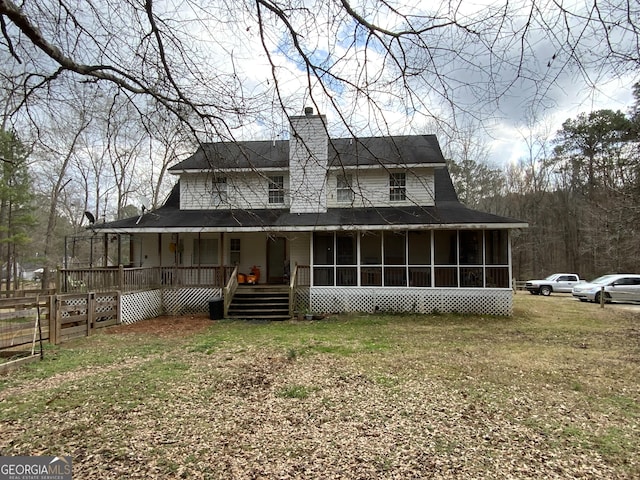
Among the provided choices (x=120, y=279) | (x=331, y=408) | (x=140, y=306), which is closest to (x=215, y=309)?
(x=140, y=306)

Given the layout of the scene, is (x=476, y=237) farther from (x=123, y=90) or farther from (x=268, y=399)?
(x=123, y=90)

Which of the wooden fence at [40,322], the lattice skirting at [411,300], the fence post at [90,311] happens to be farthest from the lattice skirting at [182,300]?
the lattice skirting at [411,300]

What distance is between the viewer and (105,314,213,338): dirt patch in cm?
1093

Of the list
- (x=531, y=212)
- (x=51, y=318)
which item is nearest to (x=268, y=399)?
(x=51, y=318)

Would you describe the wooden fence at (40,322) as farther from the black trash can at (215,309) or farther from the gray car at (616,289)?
the gray car at (616,289)

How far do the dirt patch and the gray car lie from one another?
62.1ft

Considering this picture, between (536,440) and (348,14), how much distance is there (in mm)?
4777

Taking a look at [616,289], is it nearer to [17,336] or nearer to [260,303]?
[260,303]

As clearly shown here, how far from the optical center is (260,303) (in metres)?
13.9

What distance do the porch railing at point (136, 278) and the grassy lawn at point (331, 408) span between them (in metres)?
3.58

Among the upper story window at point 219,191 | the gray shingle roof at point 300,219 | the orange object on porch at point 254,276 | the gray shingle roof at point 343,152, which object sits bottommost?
the orange object on porch at point 254,276

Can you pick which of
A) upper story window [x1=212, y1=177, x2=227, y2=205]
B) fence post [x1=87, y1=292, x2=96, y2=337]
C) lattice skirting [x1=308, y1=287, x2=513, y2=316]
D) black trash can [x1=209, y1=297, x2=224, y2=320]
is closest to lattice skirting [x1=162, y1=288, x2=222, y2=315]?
black trash can [x1=209, y1=297, x2=224, y2=320]

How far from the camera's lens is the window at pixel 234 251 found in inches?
635

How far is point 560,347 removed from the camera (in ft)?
29.2
